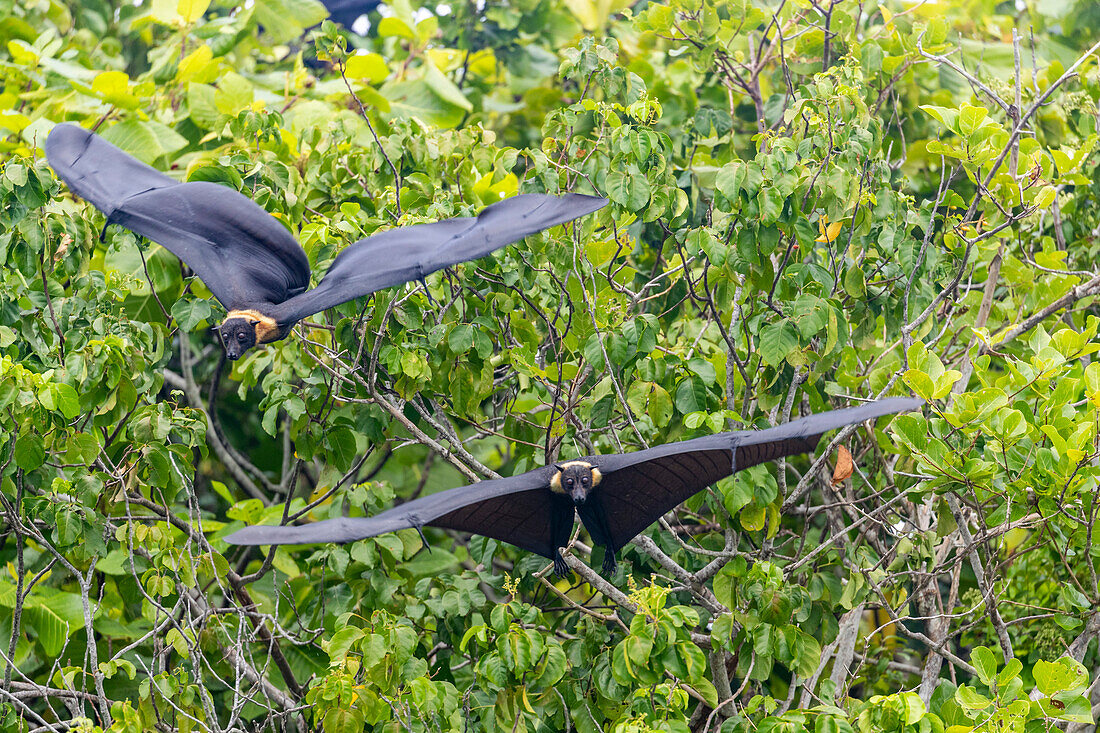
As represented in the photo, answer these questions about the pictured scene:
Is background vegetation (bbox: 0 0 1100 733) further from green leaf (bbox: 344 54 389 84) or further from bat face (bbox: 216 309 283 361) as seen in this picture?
bat face (bbox: 216 309 283 361)

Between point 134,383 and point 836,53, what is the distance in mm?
3612

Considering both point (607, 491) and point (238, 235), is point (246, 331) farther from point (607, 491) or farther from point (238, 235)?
point (607, 491)

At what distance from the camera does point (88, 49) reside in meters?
7.37

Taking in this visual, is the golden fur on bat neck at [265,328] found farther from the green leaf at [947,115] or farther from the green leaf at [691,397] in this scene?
the green leaf at [947,115]

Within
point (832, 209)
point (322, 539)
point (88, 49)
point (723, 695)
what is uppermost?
point (832, 209)

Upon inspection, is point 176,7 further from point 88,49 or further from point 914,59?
point 914,59

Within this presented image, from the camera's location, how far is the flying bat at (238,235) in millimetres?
3721

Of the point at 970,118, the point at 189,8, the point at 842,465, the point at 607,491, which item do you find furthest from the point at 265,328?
the point at 189,8

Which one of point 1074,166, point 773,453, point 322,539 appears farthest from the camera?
point 1074,166

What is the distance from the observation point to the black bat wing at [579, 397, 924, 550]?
11.8 feet

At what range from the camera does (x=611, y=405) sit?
179 inches

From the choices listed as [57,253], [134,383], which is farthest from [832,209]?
[57,253]

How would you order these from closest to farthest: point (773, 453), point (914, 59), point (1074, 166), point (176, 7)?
point (773, 453)
point (1074, 166)
point (914, 59)
point (176, 7)

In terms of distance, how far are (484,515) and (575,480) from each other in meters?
0.34
